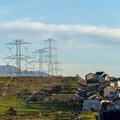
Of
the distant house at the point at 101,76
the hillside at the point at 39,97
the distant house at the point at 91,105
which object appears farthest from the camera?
the distant house at the point at 101,76

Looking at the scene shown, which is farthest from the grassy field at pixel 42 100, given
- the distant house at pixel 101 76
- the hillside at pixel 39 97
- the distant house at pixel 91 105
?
the distant house at pixel 101 76

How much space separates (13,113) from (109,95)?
18.5 metres

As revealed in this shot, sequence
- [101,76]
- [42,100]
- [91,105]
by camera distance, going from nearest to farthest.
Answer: [91,105] → [42,100] → [101,76]

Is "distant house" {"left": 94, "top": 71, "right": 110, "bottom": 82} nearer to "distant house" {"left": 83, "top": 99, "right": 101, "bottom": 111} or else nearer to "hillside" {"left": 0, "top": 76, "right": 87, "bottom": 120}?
"hillside" {"left": 0, "top": 76, "right": 87, "bottom": 120}

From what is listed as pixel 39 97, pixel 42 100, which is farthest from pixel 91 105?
pixel 39 97

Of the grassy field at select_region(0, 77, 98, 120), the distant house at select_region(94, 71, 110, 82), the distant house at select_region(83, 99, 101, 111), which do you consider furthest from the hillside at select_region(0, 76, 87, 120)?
the distant house at select_region(94, 71, 110, 82)

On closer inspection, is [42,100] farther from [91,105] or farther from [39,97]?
[91,105]

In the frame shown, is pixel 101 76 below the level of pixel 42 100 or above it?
above

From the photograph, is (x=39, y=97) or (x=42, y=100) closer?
(x=42, y=100)

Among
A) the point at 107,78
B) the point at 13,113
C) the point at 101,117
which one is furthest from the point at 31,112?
the point at 107,78

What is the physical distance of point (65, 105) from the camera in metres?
62.0

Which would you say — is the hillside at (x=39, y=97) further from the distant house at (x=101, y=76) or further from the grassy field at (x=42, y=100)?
the distant house at (x=101, y=76)

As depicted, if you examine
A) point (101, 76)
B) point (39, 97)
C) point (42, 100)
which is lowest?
point (42, 100)

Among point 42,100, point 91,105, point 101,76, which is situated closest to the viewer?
point 91,105
